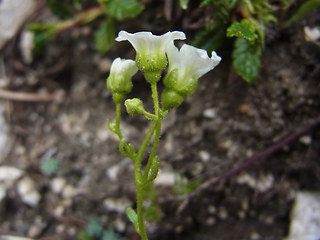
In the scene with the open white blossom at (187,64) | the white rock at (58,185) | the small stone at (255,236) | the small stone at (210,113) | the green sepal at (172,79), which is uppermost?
the open white blossom at (187,64)

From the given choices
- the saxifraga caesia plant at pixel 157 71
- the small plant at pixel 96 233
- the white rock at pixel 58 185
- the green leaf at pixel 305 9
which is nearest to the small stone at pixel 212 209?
the small plant at pixel 96 233

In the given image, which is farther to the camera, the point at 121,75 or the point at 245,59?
the point at 245,59

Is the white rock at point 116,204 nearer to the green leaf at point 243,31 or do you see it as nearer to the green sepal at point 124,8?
the green sepal at point 124,8

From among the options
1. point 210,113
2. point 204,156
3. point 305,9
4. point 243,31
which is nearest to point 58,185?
point 204,156

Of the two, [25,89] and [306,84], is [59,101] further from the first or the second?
[306,84]

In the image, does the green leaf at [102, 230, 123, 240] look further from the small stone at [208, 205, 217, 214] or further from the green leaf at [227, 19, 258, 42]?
the green leaf at [227, 19, 258, 42]

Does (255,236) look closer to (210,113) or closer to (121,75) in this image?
(210,113)
